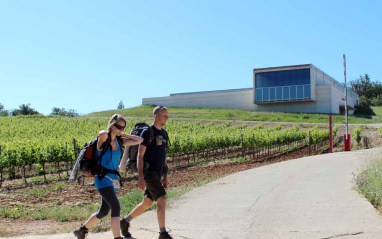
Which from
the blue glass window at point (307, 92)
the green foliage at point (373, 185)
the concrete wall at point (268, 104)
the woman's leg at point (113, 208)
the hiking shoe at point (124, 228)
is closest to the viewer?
the woman's leg at point (113, 208)

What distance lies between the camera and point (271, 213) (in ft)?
22.7

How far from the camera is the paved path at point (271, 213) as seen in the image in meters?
5.78

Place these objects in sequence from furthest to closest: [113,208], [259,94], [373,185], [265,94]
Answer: [259,94], [265,94], [373,185], [113,208]

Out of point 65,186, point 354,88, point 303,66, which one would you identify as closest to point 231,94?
point 303,66

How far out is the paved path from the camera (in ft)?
19.0

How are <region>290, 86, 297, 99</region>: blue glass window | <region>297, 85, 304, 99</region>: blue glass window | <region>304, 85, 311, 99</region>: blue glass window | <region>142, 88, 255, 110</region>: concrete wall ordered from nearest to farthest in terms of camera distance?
<region>304, 85, 311, 99</region>: blue glass window → <region>297, 85, 304, 99</region>: blue glass window → <region>290, 86, 297, 99</region>: blue glass window → <region>142, 88, 255, 110</region>: concrete wall

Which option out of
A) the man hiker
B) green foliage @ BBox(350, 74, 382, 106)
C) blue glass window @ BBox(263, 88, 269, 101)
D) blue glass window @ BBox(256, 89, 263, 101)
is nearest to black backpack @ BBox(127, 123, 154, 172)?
the man hiker

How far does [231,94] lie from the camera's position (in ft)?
213

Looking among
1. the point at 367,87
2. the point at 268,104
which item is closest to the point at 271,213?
the point at 268,104

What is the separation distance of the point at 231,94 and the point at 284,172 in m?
52.6

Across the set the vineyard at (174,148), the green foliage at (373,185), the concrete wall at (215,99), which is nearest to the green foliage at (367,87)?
the concrete wall at (215,99)

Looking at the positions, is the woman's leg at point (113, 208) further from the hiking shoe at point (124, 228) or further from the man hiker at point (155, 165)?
the hiking shoe at point (124, 228)

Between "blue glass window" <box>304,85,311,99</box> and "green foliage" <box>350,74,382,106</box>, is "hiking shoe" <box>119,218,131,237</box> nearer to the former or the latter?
"blue glass window" <box>304,85,311,99</box>

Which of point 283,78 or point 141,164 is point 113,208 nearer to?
point 141,164
